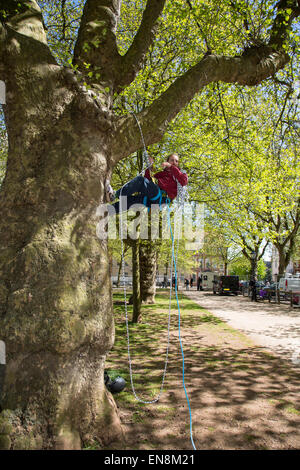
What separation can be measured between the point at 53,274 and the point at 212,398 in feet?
10.2

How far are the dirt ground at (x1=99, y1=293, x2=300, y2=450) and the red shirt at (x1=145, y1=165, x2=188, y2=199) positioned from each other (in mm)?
3205

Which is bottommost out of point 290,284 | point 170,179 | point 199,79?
point 290,284

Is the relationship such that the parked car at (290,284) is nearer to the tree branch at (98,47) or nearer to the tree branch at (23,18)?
the tree branch at (98,47)

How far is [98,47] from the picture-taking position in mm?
4262

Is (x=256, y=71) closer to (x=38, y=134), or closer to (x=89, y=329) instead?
(x=38, y=134)

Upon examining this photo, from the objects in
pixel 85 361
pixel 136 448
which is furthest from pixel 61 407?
pixel 136 448

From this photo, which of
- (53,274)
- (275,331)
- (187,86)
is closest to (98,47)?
(187,86)

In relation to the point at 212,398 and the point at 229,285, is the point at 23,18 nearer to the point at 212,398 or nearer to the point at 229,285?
the point at 212,398

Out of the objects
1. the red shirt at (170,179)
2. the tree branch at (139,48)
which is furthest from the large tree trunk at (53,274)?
the red shirt at (170,179)

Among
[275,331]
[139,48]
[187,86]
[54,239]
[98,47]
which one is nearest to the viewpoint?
[54,239]

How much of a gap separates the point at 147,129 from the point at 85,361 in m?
2.96

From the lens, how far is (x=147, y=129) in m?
4.34

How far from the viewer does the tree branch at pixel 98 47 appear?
420 centimetres

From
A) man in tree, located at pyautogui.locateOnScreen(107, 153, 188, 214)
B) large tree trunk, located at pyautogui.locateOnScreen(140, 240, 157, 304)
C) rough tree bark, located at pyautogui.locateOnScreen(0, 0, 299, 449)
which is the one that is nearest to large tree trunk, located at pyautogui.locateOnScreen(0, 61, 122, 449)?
rough tree bark, located at pyautogui.locateOnScreen(0, 0, 299, 449)
